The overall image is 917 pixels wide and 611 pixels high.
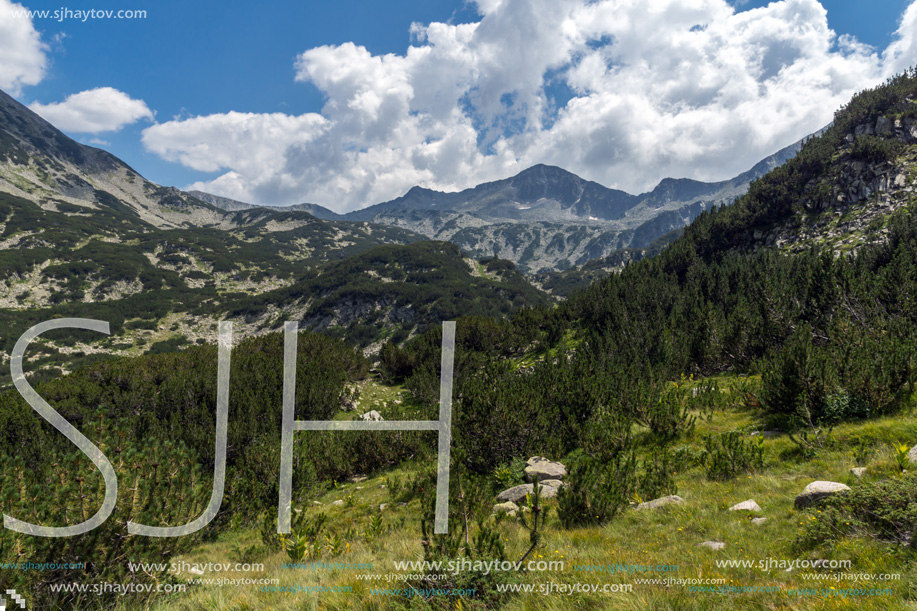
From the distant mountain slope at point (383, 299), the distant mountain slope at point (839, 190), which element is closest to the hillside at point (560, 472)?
the distant mountain slope at point (839, 190)

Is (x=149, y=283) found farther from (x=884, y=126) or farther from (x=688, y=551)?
(x=884, y=126)

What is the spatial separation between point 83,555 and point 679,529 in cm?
927

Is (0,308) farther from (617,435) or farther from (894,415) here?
(894,415)

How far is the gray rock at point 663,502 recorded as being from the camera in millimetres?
7039

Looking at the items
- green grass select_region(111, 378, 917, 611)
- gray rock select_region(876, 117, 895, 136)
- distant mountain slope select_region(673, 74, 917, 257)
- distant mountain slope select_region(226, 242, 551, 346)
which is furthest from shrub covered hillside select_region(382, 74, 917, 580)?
distant mountain slope select_region(226, 242, 551, 346)

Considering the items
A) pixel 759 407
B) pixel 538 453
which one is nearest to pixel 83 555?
pixel 538 453

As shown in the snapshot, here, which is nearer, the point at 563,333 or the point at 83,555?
the point at 83,555

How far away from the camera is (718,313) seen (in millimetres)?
21656

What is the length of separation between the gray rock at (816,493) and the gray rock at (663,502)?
5.82 feet

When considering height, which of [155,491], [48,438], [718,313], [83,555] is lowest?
[48,438]

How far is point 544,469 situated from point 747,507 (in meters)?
4.88

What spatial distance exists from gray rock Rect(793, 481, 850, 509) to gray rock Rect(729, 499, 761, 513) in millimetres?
509

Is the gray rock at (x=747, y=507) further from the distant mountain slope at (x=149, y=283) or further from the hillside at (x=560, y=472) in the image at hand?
the distant mountain slope at (x=149, y=283)

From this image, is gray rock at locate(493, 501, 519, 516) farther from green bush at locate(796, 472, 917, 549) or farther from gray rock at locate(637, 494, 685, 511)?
green bush at locate(796, 472, 917, 549)
